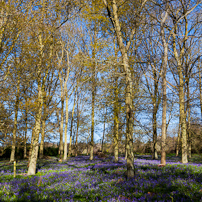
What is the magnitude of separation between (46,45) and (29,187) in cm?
906

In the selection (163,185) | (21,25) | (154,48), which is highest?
(154,48)

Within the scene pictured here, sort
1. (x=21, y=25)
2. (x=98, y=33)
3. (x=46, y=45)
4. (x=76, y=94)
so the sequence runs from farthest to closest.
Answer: (x=76, y=94), (x=98, y=33), (x=46, y=45), (x=21, y=25)

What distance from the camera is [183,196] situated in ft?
15.4

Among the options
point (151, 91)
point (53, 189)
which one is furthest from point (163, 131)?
point (151, 91)

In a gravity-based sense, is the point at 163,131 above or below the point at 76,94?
below

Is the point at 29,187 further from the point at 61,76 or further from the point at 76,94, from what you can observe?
the point at 76,94

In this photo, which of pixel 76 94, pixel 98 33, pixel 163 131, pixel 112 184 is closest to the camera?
pixel 112 184

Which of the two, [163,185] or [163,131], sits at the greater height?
[163,131]

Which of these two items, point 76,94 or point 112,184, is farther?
point 76,94

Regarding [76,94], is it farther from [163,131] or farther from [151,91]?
[163,131]

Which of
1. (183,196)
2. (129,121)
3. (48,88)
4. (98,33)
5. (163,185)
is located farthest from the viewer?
(48,88)

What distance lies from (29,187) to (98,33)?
15.6m

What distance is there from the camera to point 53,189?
6.21m

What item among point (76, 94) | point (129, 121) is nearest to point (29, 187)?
point (129, 121)
